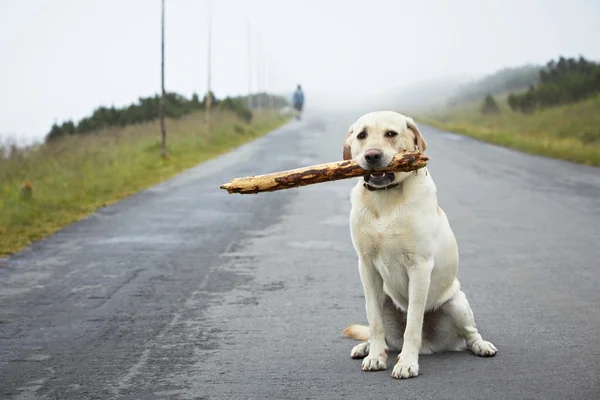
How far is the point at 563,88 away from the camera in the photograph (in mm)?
39719

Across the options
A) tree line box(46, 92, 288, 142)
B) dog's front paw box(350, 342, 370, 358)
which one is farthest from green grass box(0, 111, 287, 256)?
tree line box(46, 92, 288, 142)

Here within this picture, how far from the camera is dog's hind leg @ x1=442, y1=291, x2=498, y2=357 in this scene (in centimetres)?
533

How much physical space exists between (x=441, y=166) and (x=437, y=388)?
16.0 m

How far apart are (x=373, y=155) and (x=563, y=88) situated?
37.0 meters

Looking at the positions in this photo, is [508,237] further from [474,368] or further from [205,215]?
[474,368]

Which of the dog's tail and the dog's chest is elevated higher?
the dog's chest

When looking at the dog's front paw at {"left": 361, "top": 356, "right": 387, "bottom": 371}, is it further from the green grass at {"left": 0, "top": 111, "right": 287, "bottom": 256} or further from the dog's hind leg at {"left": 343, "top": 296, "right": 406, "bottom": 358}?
the green grass at {"left": 0, "top": 111, "right": 287, "bottom": 256}

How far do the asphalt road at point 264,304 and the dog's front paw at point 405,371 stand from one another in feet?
0.16

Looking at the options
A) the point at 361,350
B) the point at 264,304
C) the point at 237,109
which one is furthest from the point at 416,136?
the point at 237,109

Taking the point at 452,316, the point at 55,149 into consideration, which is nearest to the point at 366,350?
the point at 452,316

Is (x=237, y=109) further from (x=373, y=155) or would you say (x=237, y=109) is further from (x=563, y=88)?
(x=373, y=155)

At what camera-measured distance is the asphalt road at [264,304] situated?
4941 millimetres

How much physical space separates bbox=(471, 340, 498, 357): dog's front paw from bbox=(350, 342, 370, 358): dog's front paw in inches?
26.3

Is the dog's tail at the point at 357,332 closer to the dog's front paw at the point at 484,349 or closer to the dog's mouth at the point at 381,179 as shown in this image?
the dog's front paw at the point at 484,349
